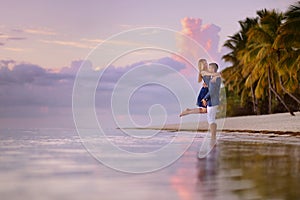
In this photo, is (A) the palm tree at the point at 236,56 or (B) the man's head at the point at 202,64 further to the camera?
(A) the palm tree at the point at 236,56

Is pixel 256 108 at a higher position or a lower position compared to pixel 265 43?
lower

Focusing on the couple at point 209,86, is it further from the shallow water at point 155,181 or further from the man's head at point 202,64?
the shallow water at point 155,181

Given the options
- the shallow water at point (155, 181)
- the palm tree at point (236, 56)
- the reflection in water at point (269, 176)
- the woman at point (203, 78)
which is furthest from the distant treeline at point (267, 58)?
the shallow water at point (155, 181)

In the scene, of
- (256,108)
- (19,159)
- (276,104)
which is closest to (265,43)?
(256,108)

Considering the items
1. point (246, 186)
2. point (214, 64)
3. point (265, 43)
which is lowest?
point (246, 186)

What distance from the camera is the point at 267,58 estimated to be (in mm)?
32562

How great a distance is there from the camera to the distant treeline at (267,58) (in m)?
25.3

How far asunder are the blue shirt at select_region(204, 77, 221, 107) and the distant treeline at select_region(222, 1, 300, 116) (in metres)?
14.4

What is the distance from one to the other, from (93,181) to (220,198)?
6.76ft

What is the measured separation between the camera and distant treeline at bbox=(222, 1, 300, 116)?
83.1ft

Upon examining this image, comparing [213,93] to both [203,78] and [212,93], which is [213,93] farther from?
[203,78]

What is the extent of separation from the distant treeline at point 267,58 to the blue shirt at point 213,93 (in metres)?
14.4

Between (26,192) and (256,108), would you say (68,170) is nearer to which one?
(26,192)

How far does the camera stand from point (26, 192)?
5625 millimetres
